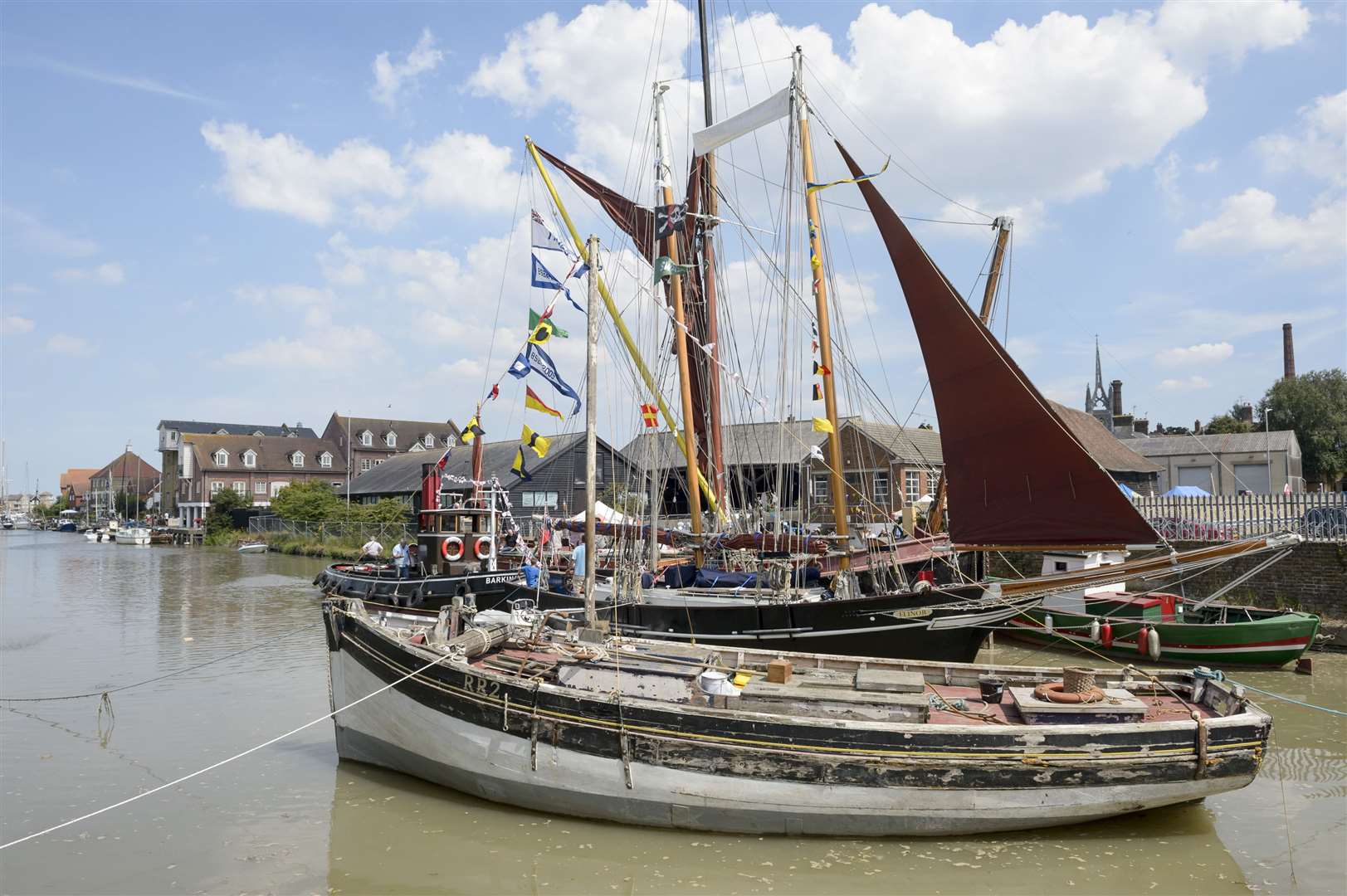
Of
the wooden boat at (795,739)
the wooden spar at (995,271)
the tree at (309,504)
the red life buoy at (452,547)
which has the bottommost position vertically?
the wooden boat at (795,739)

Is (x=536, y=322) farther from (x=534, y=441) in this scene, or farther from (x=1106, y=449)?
(x=1106, y=449)

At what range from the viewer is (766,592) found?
59.4ft

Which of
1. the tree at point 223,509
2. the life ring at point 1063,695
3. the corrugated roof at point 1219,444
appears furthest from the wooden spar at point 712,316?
the tree at point 223,509

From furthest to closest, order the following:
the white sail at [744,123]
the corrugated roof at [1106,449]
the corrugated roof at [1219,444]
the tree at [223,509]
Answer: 1. the tree at [223,509]
2. the corrugated roof at [1219,444]
3. the corrugated roof at [1106,449]
4. the white sail at [744,123]

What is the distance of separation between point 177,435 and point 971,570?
99836 millimetres

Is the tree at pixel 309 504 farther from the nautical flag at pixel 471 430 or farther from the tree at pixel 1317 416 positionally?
the tree at pixel 1317 416

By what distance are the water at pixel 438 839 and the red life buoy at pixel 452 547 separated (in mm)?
7131

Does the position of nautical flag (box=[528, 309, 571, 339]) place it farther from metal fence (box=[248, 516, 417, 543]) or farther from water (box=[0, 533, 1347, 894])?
metal fence (box=[248, 516, 417, 543])

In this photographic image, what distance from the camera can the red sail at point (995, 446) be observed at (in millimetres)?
12797

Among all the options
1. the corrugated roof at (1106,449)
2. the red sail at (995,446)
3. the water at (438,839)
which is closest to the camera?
the water at (438,839)

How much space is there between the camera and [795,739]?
9.42 meters

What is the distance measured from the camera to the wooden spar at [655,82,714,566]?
2308 cm

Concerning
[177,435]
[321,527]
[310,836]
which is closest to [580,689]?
[310,836]

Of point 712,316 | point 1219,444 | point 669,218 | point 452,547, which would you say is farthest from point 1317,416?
point 452,547
